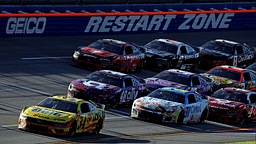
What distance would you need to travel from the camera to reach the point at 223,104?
22.0 meters

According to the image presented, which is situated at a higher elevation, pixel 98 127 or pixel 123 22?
pixel 123 22

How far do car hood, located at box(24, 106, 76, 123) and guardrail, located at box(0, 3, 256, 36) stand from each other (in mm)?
17400

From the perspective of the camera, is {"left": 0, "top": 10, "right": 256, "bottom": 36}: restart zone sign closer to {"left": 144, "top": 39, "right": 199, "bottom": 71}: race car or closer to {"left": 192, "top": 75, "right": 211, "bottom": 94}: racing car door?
{"left": 144, "top": 39, "right": 199, "bottom": 71}: race car

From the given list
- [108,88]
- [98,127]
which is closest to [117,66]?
[108,88]

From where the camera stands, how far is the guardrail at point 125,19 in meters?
33.6

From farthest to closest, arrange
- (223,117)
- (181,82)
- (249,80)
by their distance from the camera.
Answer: (249,80) < (181,82) < (223,117)

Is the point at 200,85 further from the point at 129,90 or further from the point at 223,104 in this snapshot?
the point at 129,90

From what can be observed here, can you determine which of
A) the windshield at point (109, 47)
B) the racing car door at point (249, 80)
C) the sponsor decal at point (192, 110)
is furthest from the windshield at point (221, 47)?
the sponsor decal at point (192, 110)

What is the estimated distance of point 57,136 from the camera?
1581cm

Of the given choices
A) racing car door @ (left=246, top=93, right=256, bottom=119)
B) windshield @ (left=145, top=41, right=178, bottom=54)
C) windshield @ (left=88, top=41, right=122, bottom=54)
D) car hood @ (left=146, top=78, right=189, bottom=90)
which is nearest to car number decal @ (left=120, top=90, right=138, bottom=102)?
car hood @ (left=146, top=78, right=189, bottom=90)

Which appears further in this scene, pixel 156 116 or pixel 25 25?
pixel 25 25

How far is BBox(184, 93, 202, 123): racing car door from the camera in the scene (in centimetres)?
2023

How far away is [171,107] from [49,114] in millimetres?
5187

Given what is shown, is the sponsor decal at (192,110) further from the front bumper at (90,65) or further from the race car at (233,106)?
the front bumper at (90,65)
